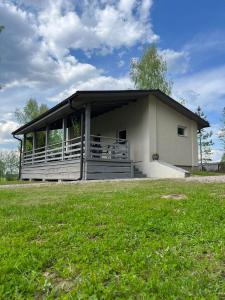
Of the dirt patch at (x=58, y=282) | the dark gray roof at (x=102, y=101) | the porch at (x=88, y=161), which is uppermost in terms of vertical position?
the dark gray roof at (x=102, y=101)

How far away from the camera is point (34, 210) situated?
5234 millimetres

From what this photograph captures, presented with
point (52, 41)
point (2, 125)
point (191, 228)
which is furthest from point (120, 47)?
point (191, 228)

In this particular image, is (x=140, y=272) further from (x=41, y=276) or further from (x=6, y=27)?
(x=6, y=27)

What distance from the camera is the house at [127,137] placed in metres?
13.6

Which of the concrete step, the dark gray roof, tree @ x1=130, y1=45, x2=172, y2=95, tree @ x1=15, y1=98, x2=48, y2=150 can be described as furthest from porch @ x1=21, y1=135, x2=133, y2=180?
tree @ x1=15, y1=98, x2=48, y2=150

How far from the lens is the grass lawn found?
244cm

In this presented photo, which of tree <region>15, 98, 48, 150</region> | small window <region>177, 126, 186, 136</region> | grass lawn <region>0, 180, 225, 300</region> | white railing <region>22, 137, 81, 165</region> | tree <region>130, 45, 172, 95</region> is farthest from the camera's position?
tree <region>15, 98, 48, 150</region>

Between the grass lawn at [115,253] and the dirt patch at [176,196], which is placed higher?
the dirt patch at [176,196]

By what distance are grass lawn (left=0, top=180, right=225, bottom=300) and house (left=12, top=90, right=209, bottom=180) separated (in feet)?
27.9

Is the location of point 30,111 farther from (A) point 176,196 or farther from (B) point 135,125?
(A) point 176,196

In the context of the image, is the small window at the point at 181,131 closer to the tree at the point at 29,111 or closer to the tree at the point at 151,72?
the tree at the point at 151,72

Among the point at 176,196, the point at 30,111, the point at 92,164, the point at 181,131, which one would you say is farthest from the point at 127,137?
the point at 30,111

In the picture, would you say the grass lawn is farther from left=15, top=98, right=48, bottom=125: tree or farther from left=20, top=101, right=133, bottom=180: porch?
left=15, top=98, right=48, bottom=125: tree

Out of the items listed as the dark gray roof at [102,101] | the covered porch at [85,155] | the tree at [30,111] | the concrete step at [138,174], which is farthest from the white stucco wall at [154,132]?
the tree at [30,111]
